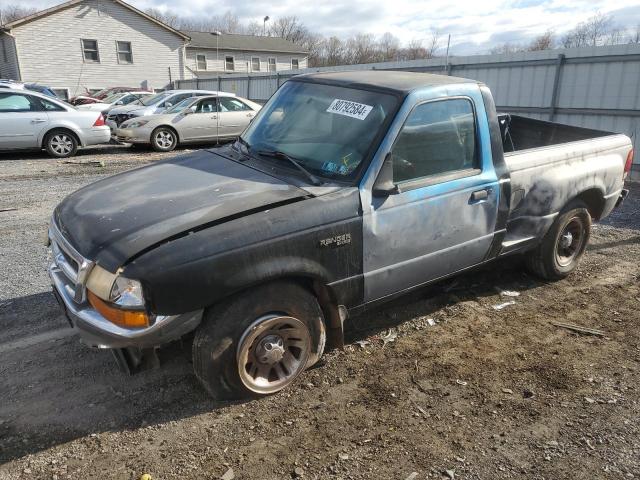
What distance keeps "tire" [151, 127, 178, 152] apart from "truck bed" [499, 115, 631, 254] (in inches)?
427

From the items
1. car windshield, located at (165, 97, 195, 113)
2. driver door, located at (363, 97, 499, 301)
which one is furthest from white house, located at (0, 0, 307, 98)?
driver door, located at (363, 97, 499, 301)

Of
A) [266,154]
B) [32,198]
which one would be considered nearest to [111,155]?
[32,198]

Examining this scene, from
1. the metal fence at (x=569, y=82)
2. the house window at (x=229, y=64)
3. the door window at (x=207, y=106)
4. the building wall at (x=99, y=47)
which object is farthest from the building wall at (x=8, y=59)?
the metal fence at (x=569, y=82)

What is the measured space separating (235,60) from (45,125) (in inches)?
1365

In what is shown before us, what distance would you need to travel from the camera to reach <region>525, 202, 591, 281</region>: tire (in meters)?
4.77

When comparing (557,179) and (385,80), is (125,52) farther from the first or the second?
(557,179)

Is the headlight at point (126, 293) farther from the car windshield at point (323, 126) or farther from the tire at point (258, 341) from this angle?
the car windshield at point (323, 126)

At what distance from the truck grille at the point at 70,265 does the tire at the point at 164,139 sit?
10649 mm

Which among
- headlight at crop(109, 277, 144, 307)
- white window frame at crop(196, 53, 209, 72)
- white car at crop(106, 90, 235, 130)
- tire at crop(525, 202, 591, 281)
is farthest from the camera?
white window frame at crop(196, 53, 209, 72)

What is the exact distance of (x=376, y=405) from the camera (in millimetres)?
3148

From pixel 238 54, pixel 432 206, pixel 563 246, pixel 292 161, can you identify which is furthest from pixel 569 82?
pixel 238 54

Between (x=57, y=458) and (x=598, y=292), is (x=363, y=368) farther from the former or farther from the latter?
(x=598, y=292)

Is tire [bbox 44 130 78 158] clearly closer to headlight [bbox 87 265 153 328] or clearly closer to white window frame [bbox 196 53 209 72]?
headlight [bbox 87 265 153 328]

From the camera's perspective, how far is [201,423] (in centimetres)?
297
